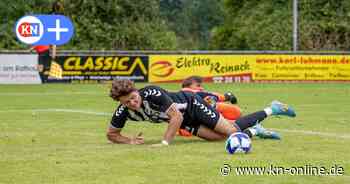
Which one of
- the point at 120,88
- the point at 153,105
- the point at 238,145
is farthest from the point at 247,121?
the point at 120,88

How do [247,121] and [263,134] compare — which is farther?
[263,134]

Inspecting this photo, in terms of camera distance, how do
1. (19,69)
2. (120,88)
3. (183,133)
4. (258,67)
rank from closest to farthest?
(120,88) → (183,133) → (19,69) → (258,67)

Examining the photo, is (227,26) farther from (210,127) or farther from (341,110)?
(210,127)

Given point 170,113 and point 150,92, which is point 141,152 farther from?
point 150,92

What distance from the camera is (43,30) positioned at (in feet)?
134

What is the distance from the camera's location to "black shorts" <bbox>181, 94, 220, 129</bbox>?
42.3ft

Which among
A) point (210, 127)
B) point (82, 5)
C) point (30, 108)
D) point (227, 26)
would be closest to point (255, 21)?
point (227, 26)

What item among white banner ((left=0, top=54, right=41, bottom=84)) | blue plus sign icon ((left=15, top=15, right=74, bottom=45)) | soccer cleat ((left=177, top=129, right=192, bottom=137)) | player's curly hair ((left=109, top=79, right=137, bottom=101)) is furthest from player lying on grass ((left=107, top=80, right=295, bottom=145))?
blue plus sign icon ((left=15, top=15, right=74, bottom=45))

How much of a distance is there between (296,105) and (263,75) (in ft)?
52.5

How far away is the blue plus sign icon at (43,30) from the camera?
40281 mm

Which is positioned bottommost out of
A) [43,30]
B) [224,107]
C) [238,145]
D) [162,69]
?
[162,69]

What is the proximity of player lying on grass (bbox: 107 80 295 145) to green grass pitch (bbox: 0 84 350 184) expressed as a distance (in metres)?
0.22

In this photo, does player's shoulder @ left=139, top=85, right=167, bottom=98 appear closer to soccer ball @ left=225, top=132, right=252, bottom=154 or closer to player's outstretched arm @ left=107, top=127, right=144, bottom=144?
player's outstretched arm @ left=107, top=127, right=144, bottom=144

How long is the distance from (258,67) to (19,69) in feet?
33.0
